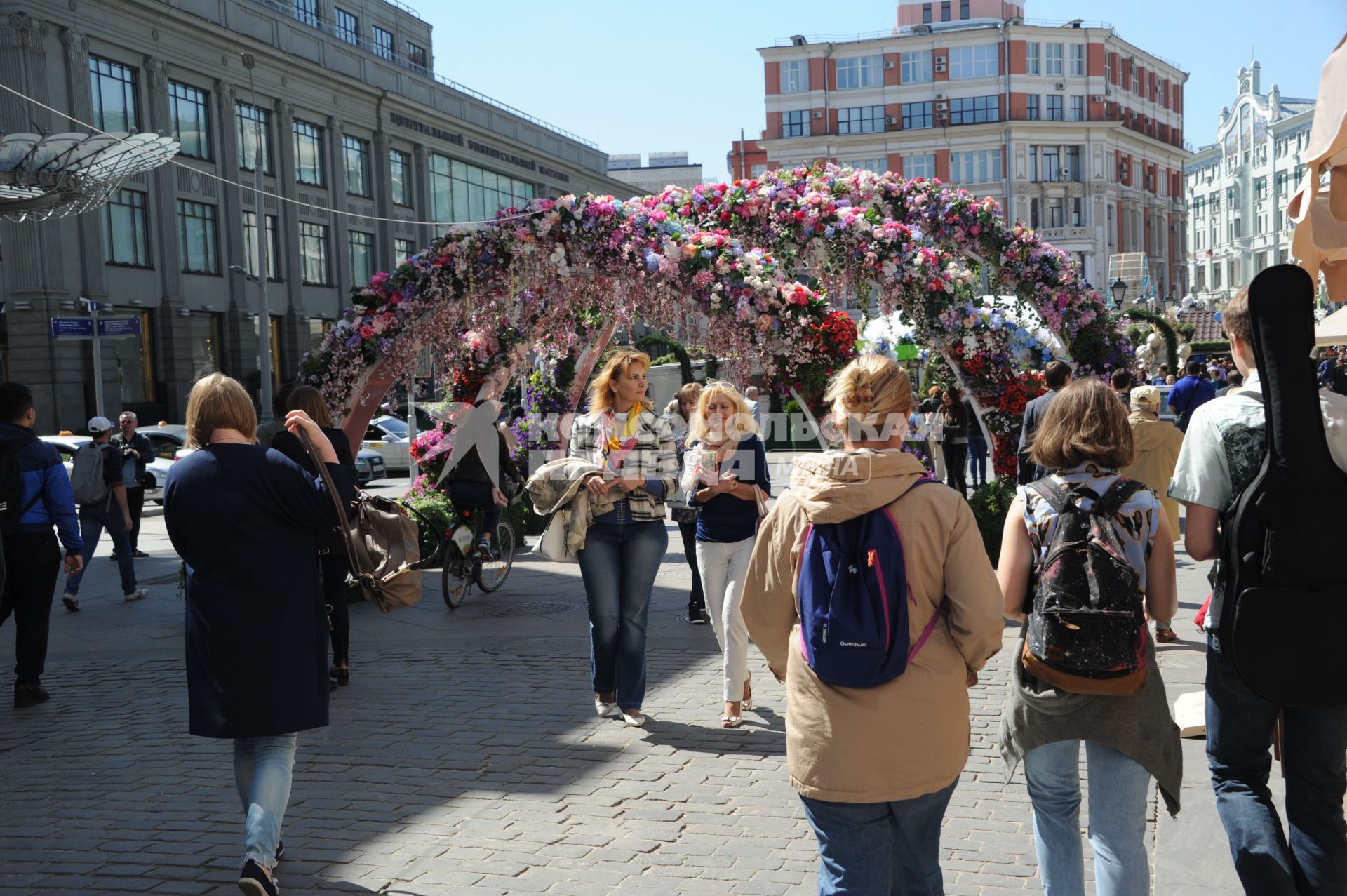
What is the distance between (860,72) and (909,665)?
237ft

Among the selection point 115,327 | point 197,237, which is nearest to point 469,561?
point 115,327

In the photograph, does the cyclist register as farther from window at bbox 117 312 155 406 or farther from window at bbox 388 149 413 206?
window at bbox 388 149 413 206

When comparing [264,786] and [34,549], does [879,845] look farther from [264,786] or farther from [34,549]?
[34,549]

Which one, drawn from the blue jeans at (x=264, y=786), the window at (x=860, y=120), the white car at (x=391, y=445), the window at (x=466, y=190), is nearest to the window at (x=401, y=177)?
the window at (x=466, y=190)

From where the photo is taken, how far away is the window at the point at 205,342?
38.0 m

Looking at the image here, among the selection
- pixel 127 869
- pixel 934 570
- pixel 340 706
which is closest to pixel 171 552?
pixel 340 706

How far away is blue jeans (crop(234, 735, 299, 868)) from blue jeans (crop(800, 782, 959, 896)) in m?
1.98

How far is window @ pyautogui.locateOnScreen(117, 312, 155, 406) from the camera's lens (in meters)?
35.8

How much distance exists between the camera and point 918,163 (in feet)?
232

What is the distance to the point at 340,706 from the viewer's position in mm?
6984

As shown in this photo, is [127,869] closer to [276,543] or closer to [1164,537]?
[276,543]

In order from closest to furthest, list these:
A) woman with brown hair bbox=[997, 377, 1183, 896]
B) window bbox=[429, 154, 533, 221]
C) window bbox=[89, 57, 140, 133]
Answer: woman with brown hair bbox=[997, 377, 1183, 896], window bbox=[89, 57, 140, 133], window bbox=[429, 154, 533, 221]

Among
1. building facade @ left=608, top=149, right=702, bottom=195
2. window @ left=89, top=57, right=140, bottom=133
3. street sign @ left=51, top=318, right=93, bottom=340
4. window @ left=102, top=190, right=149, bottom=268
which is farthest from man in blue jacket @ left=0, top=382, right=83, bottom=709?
building facade @ left=608, top=149, right=702, bottom=195

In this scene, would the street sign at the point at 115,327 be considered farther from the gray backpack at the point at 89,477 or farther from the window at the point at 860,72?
the window at the point at 860,72
